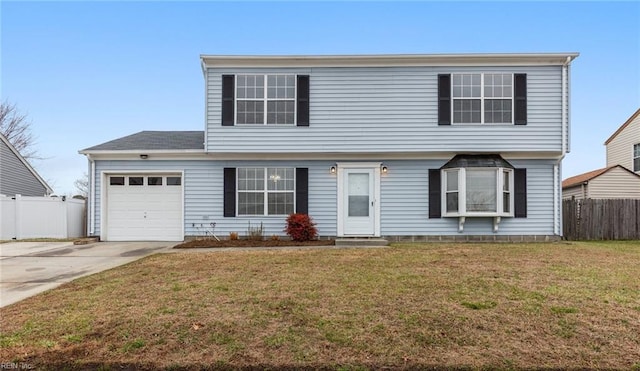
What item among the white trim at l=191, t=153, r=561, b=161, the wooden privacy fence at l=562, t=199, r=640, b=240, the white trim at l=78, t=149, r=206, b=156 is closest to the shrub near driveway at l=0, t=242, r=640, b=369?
the white trim at l=191, t=153, r=561, b=161

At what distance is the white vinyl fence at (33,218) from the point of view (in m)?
13.6

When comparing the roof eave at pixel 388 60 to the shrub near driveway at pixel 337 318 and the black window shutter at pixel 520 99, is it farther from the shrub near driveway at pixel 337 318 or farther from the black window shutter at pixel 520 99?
the shrub near driveway at pixel 337 318

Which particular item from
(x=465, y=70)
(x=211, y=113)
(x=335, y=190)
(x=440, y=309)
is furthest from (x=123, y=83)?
(x=440, y=309)

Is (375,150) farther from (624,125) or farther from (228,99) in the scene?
(624,125)

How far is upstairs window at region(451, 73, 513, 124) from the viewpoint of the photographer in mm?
11469

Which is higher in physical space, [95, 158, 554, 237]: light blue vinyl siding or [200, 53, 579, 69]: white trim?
[200, 53, 579, 69]: white trim

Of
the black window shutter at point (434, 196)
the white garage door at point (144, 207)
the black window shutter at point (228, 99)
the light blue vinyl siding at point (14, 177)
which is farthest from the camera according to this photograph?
the light blue vinyl siding at point (14, 177)

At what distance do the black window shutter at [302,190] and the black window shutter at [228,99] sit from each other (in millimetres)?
2703

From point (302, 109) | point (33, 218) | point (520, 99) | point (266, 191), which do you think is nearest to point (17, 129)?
point (33, 218)

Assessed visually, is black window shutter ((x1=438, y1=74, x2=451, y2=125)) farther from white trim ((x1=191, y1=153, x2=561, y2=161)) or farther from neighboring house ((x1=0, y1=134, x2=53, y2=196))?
neighboring house ((x1=0, y1=134, x2=53, y2=196))

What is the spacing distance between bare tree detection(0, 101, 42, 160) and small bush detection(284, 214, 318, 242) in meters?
29.3

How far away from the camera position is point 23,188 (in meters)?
19.8

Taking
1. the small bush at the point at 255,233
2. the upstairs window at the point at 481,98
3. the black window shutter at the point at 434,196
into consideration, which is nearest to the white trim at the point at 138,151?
the small bush at the point at 255,233

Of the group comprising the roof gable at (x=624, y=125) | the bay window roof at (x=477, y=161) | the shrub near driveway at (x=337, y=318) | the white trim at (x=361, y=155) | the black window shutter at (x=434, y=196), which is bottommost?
the shrub near driveway at (x=337, y=318)
